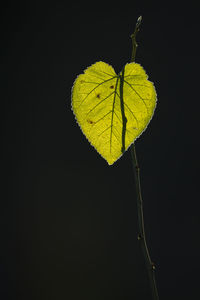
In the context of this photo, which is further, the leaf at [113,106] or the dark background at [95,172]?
the dark background at [95,172]

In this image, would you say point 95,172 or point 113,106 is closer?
point 113,106

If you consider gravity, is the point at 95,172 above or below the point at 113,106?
above

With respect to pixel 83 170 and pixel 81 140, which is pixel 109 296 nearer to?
pixel 83 170

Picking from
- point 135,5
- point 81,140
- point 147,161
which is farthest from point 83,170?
point 135,5
